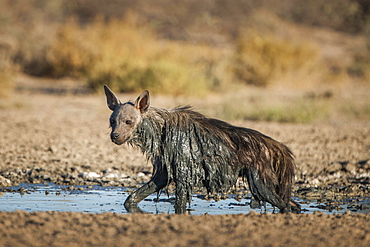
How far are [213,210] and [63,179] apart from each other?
8.26ft

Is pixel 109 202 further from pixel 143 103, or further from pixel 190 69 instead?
pixel 190 69

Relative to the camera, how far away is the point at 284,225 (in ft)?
17.6

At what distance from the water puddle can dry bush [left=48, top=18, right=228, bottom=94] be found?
983 centimetres

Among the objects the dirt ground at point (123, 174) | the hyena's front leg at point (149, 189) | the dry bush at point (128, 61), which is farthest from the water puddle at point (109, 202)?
the dry bush at point (128, 61)

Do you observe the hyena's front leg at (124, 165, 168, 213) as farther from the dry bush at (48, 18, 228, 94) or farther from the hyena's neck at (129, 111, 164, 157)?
the dry bush at (48, 18, 228, 94)

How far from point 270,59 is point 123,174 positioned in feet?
47.1

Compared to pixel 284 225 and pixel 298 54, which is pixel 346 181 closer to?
pixel 284 225

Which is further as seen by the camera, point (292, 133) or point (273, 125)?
point (273, 125)

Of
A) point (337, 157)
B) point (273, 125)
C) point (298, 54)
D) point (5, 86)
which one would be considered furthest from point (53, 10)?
point (337, 157)

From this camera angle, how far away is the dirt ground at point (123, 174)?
4895 mm

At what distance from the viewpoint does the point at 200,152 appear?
237 inches

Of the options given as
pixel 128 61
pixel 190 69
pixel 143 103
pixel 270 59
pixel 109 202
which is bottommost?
pixel 109 202

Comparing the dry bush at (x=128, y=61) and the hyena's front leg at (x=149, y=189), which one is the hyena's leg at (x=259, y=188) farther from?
the dry bush at (x=128, y=61)

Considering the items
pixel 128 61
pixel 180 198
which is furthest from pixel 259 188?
pixel 128 61
